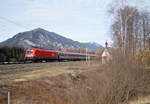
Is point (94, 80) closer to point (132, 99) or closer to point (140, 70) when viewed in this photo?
point (132, 99)

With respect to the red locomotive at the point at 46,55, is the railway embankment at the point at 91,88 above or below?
below

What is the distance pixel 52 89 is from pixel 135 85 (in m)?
5.75

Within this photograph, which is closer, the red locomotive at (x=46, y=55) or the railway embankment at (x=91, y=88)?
the railway embankment at (x=91, y=88)

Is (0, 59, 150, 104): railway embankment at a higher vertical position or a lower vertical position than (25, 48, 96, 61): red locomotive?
lower

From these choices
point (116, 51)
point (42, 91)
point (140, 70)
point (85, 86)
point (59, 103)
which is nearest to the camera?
point (85, 86)

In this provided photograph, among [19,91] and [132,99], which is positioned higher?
[19,91]

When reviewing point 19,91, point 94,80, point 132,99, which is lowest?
point 132,99

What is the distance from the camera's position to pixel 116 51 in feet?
43.8

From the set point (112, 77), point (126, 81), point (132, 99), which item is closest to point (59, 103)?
point (112, 77)

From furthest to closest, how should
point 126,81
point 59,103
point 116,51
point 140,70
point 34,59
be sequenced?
point 34,59
point 140,70
point 116,51
point 126,81
point 59,103

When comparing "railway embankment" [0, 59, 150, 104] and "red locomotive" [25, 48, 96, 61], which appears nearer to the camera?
"railway embankment" [0, 59, 150, 104]

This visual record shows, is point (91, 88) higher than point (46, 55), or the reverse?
point (46, 55)

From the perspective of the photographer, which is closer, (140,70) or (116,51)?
(116,51)

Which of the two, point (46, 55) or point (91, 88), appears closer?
point (91, 88)
